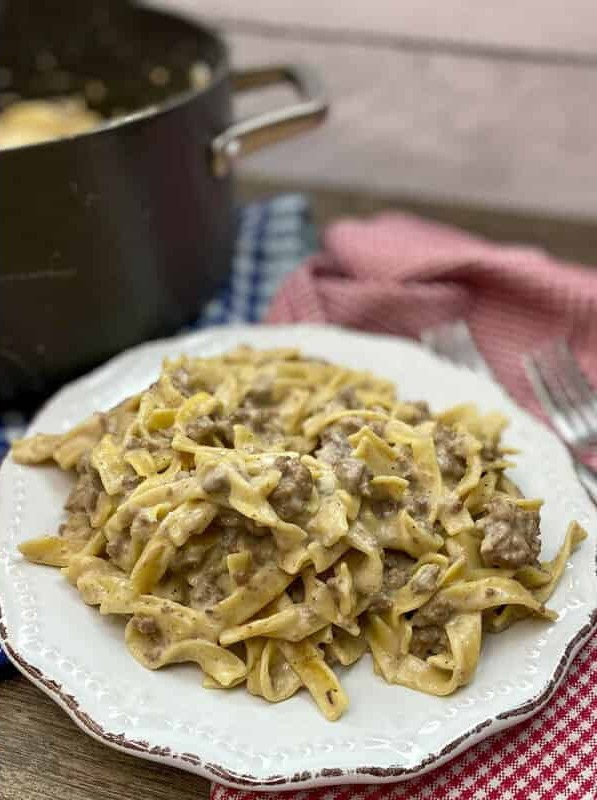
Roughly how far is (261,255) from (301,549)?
1.26 meters

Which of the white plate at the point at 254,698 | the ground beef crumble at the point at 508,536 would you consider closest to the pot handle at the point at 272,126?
the white plate at the point at 254,698

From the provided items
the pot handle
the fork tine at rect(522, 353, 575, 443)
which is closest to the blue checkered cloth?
the pot handle

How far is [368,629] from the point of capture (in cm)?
125

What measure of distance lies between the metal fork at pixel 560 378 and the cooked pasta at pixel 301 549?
351 millimetres

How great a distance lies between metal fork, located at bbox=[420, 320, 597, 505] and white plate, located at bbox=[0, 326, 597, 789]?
0.32 m

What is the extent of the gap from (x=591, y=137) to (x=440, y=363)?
124 centimetres

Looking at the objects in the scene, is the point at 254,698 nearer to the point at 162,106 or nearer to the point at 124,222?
the point at 124,222

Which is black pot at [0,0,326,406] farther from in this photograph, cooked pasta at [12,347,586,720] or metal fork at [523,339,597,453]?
metal fork at [523,339,597,453]

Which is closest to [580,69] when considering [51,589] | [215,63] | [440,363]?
[215,63]

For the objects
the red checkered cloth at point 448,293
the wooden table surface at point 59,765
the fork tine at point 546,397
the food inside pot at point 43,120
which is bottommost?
the wooden table surface at point 59,765

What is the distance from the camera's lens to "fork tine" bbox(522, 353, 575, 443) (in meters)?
1.76

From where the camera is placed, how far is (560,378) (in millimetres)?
1874

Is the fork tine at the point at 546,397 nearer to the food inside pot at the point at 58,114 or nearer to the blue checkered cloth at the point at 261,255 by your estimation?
the blue checkered cloth at the point at 261,255

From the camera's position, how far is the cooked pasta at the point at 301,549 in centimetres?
121
